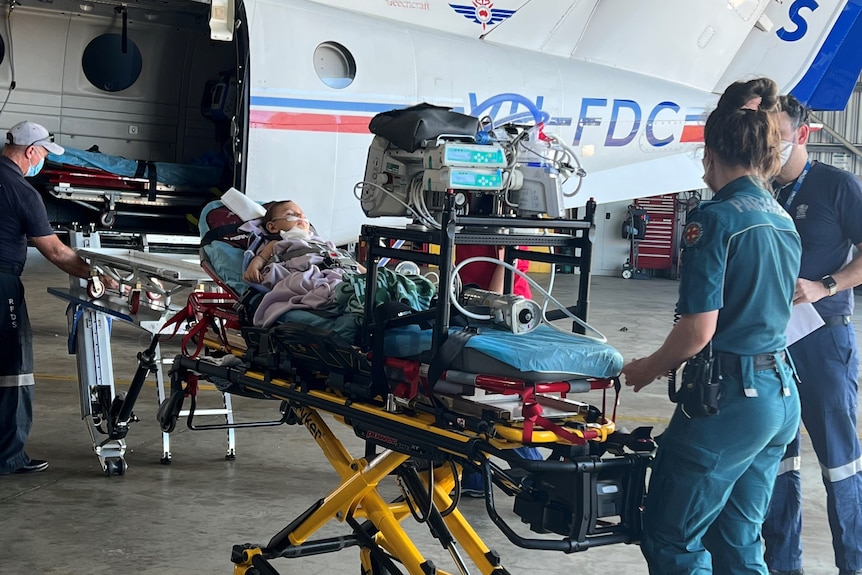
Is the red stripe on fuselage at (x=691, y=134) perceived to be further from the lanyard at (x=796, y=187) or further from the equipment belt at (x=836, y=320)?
the equipment belt at (x=836, y=320)

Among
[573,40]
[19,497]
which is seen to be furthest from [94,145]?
[19,497]

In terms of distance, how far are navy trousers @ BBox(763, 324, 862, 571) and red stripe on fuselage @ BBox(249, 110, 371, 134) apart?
457 cm

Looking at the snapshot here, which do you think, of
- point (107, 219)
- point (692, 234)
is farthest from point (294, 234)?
point (107, 219)

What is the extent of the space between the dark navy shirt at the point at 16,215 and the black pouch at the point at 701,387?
3.65m

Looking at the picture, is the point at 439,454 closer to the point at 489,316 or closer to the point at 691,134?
the point at 489,316

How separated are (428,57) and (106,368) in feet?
13.5

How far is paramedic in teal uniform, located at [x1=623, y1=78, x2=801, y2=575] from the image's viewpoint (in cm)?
257

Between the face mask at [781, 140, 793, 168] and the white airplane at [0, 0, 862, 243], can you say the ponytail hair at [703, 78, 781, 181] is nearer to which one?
the face mask at [781, 140, 793, 168]

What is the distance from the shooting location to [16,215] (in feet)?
16.1

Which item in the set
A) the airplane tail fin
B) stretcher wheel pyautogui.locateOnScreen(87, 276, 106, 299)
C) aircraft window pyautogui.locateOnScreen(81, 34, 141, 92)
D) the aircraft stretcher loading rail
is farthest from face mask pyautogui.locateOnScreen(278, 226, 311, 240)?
the airplane tail fin

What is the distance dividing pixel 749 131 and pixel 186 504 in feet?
10.5

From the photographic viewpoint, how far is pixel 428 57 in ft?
26.2

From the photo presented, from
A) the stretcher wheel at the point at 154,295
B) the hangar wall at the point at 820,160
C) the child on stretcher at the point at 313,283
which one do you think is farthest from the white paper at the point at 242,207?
the hangar wall at the point at 820,160

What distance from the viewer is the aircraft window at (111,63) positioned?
1027cm
